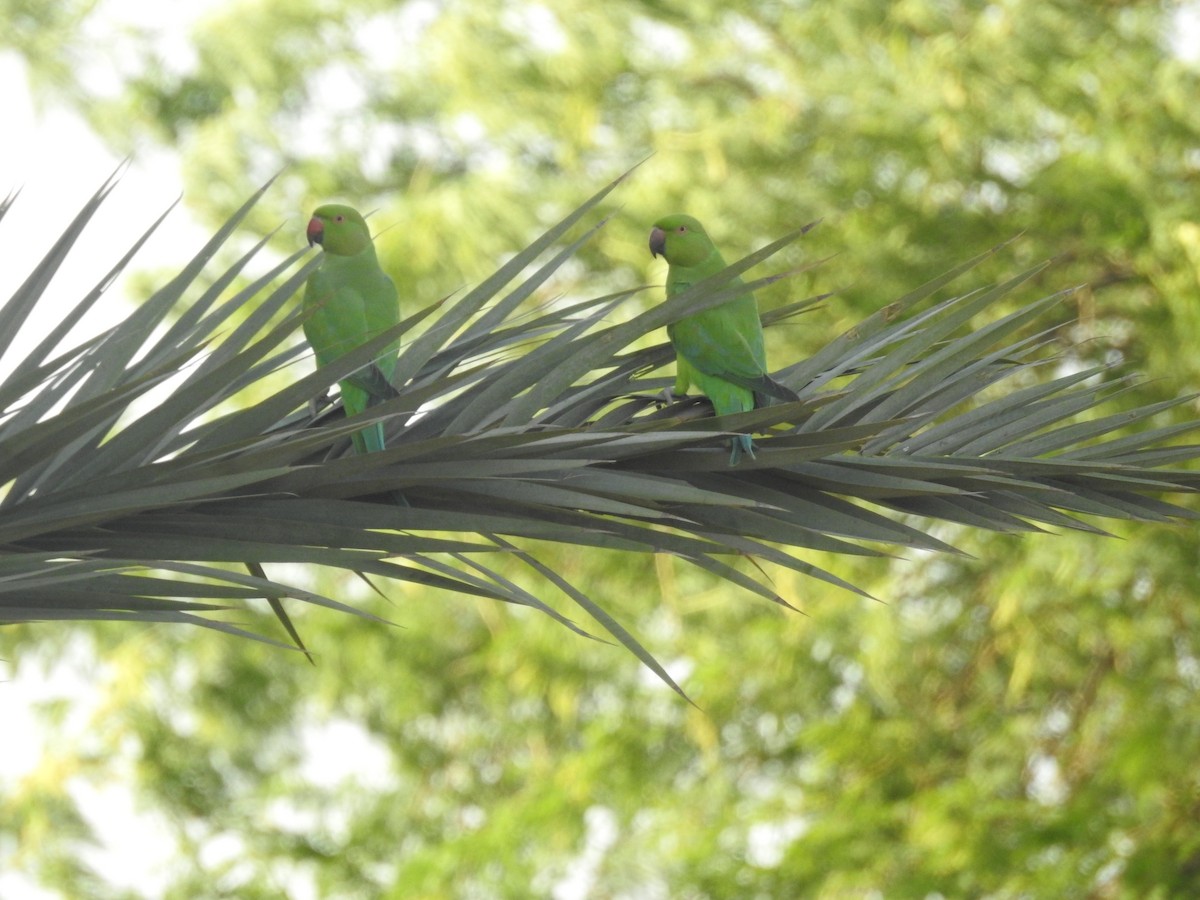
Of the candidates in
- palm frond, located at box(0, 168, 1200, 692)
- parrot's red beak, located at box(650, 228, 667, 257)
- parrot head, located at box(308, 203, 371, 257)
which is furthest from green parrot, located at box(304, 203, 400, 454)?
parrot's red beak, located at box(650, 228, 667, 257)

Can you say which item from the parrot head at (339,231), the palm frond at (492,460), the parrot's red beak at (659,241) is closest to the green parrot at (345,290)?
the parrot head at (339,231)

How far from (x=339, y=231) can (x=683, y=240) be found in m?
0.26

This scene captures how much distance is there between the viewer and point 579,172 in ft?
16.2

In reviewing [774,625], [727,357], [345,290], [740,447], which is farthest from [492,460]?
[774,625]

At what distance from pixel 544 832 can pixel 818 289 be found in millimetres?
1944

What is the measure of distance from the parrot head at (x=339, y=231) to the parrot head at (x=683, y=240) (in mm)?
228

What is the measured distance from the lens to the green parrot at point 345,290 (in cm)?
90

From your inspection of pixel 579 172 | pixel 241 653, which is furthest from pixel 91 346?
pixel 241 653

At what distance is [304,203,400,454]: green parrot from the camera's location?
0.90 metres

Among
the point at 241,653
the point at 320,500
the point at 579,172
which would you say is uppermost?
the point at 579,172

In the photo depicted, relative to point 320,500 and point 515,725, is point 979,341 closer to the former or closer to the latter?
point 320,500

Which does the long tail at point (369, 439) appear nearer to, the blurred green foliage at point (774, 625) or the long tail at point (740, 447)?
the long tail at point (740, 447)

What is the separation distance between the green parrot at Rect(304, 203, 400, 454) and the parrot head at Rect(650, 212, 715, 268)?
0.22m

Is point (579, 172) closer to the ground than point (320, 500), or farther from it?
farther from it
